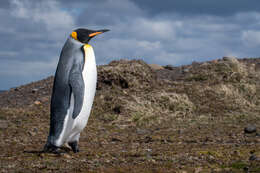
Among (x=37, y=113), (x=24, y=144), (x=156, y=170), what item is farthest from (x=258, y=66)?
(x=156, y=170)

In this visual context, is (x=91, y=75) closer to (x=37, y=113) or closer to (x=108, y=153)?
(x=108, y=153)

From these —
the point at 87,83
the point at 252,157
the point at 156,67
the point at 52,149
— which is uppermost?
the point at 156,67

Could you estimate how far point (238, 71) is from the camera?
14.5 m

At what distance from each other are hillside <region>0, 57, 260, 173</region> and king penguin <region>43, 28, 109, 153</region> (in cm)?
31

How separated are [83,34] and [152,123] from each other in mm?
4603

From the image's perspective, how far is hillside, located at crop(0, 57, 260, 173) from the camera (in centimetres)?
474

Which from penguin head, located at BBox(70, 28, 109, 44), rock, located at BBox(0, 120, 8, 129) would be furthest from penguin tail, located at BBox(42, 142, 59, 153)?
rock, located at BBox(0, 120, 8, 129)

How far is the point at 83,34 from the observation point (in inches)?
226

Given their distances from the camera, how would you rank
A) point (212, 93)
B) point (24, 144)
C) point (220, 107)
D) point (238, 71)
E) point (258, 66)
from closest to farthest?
point (24, 144), point (220, 107), point (212, 93), point (238, 71), point (258, 66)

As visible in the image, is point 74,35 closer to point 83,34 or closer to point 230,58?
point 83,34

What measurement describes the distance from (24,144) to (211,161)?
358 cm

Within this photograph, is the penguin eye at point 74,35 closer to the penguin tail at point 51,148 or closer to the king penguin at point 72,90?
the king penguin at point 72,90

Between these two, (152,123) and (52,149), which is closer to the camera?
(52,149)

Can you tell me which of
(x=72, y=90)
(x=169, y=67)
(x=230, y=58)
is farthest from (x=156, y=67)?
(x=72, y=90)
